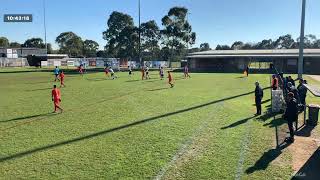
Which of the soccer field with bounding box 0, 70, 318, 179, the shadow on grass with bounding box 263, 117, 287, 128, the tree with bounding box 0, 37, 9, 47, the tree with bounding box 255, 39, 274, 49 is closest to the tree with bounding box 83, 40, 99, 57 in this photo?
the tree with bounding box 0, 37, 9, 47

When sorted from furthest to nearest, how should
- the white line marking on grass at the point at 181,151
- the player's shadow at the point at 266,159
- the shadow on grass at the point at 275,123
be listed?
the shadow on grass at the point at 275,123, the player's shadow at the point at 266,159, the white line marking on grass at the point at 181,151

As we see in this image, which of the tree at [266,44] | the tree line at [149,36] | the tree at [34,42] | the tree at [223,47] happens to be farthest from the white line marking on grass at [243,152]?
the tree at [34,42]

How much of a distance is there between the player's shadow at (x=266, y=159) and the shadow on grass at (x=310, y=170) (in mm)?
896

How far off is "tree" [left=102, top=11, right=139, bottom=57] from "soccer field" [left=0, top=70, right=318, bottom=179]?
245 feet

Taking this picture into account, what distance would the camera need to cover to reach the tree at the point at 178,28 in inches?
3519

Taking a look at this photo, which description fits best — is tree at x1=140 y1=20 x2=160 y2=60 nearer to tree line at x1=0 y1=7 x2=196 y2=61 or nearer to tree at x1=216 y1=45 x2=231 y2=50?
tree line at x1=0 y1=7 x2=196 y2=61

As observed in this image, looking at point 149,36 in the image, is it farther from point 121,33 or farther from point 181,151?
point 181,151

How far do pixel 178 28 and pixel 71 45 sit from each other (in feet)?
208

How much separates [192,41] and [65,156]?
272 feet

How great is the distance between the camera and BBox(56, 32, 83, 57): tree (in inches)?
5472

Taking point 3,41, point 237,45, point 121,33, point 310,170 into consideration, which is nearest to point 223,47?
point 237,45

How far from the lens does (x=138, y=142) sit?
1273cm

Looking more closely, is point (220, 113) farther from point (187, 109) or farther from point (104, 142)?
point (104, 142)

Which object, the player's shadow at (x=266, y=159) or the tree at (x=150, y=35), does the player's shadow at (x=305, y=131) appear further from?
the tree at (x=150, y=35)
